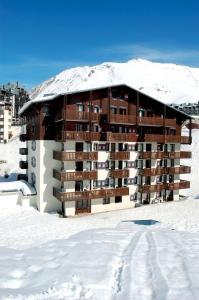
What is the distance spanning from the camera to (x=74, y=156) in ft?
98.5

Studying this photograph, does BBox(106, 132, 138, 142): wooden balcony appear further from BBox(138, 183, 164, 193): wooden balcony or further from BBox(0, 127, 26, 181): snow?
BBox(0, 127, 26, 181): snow

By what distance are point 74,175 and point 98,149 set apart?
3.87m

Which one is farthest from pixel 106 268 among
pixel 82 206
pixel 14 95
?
pixel 14 95

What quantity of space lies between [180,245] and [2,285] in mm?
8943

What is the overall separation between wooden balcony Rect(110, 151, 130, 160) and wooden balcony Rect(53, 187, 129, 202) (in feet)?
10.4

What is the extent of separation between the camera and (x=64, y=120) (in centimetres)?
2970

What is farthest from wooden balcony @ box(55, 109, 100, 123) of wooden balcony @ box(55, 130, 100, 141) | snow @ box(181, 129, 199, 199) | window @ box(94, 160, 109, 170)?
snow @ box(181, 129, 199, 199)

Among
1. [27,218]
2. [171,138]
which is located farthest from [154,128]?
[27,218]

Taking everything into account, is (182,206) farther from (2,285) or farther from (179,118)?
(2,285)

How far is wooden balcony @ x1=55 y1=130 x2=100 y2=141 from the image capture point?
2960 cm

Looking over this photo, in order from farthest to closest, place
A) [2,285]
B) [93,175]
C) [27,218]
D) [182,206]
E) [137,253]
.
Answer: [182,206], [93,175], [27,218], [137,253], [2,285]

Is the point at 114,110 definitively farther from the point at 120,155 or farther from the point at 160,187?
the point at 160,187

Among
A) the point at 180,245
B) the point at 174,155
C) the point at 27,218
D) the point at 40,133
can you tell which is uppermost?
the point at 40,133

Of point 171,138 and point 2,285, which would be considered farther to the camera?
point 171,138
